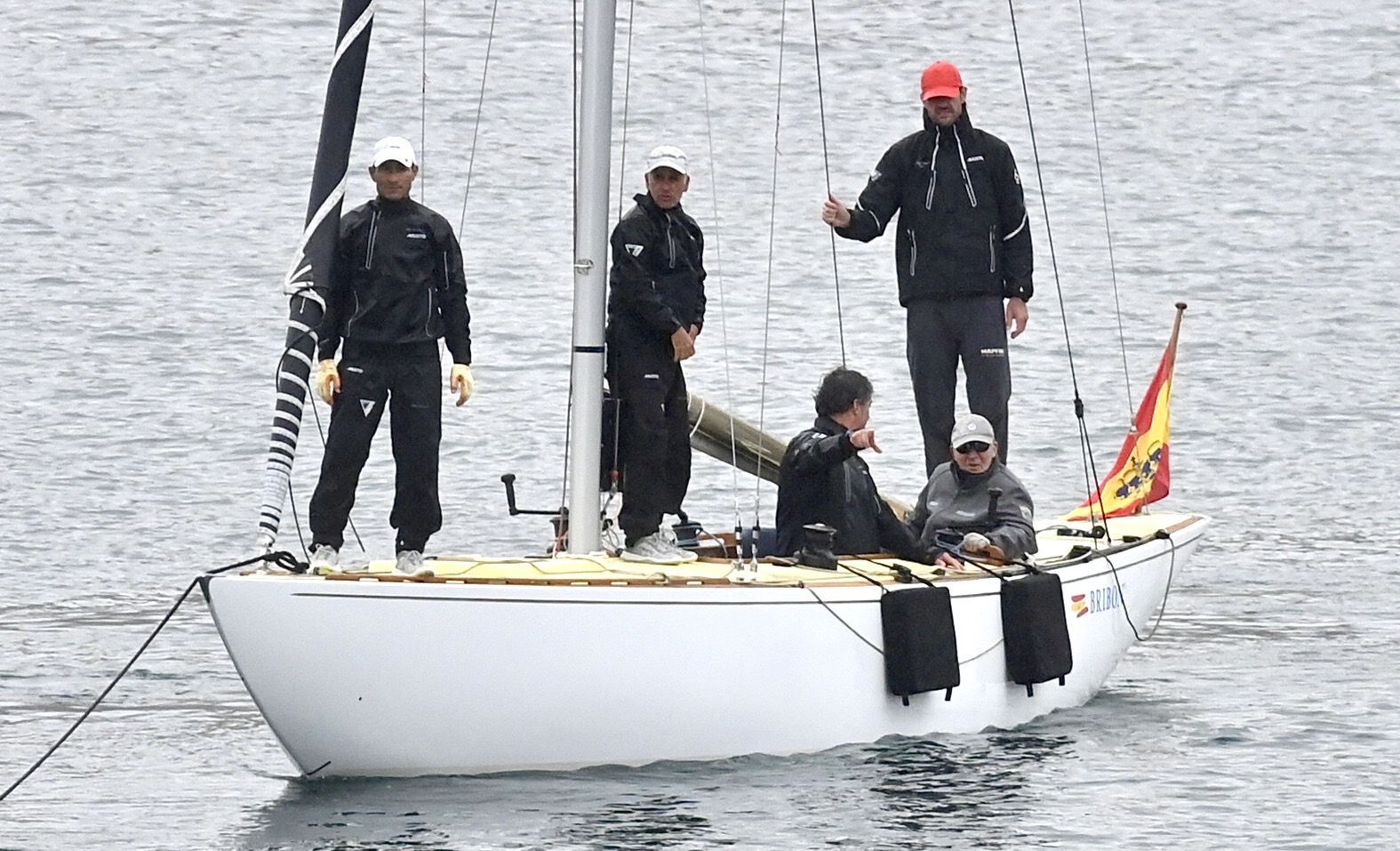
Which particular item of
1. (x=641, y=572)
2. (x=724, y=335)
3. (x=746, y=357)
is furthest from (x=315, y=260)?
(x=746, y=357)

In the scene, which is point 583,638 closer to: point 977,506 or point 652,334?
point 652,334

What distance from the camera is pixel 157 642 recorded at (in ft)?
46.1

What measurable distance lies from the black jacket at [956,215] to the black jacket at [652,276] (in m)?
1.75

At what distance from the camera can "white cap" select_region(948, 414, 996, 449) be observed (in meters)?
11.6

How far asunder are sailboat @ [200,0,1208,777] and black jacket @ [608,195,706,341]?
0.79 ft

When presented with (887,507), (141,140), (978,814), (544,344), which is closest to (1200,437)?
(544,344)

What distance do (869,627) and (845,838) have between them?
1157 mm

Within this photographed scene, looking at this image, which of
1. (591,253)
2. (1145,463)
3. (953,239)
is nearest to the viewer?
(591,253)

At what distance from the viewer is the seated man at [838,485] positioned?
10977mm

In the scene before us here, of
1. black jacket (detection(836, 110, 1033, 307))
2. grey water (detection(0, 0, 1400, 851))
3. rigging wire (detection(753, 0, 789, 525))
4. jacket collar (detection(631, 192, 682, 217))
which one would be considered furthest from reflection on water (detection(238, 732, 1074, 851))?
black jacket (detection(836, 110, 1033, 307))

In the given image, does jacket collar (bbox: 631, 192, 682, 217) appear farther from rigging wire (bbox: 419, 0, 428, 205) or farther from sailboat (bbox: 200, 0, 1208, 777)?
rigging wire (bbox: 419, 0, 428, 205)

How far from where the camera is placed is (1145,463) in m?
14.8

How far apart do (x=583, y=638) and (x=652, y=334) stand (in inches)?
63.7

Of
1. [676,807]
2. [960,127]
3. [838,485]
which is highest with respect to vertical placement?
[960,127]
